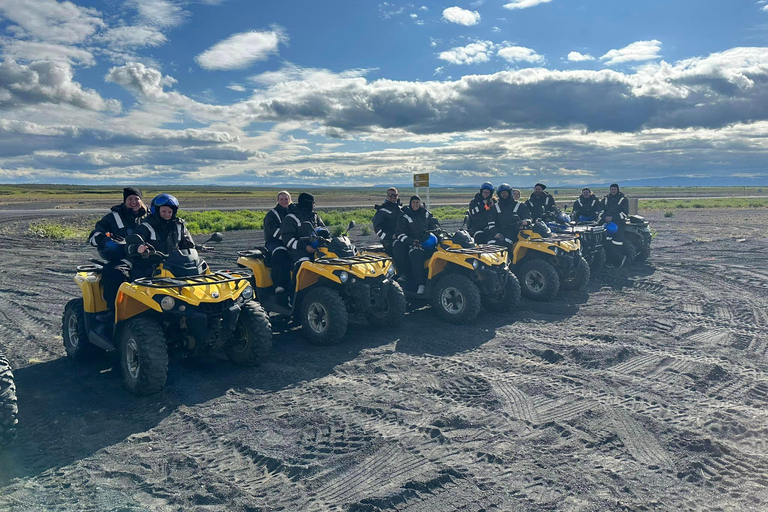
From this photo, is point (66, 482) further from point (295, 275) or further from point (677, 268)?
point (677, 268)

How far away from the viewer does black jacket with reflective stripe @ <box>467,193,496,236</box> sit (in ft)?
39.0

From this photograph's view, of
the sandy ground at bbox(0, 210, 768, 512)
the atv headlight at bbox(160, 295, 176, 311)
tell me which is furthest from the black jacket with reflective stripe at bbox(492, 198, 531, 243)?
the atv headlight at bbox(160, 295, 176, 311)

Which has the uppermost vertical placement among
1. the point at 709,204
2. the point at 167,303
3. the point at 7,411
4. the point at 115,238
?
the point at 709,204

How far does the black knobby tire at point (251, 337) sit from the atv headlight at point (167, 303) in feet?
3.25

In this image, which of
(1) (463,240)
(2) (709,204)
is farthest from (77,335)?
(2) (709,204)

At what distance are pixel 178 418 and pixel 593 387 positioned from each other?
4238mm

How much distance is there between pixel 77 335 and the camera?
22.5 ft

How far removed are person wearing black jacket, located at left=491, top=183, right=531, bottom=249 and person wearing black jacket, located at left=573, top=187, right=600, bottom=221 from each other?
495 centimetres

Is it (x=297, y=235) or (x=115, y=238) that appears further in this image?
(x=297, y=235)

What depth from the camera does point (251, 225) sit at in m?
31.5

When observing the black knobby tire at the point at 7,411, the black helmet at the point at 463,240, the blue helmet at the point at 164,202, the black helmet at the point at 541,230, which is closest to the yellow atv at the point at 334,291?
the black helmet at the point at 463,240

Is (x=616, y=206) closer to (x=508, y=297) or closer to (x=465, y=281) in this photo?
(x=508, y=297)

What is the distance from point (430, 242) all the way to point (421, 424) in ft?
16.2

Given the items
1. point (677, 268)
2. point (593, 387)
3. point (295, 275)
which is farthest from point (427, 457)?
point (677, 268)
